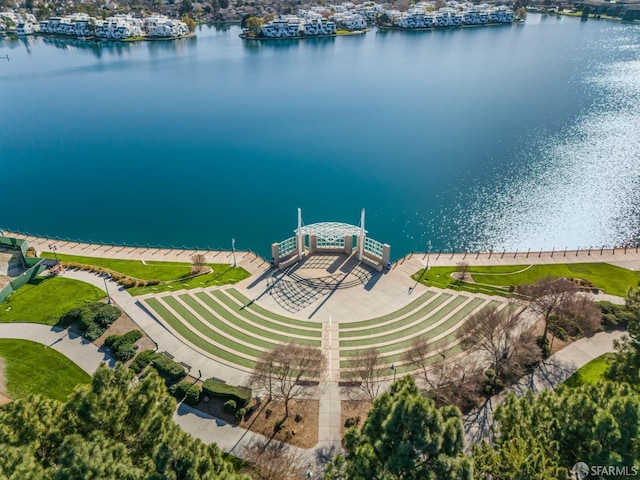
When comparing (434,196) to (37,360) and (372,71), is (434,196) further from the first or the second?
(372,71)

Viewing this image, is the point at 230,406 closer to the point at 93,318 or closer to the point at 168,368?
the point at 168,368

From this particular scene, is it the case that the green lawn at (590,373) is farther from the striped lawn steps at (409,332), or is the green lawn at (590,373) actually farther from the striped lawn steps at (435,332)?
the striped lawn steps at (409,332)

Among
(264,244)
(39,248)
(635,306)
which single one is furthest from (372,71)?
(635,306)

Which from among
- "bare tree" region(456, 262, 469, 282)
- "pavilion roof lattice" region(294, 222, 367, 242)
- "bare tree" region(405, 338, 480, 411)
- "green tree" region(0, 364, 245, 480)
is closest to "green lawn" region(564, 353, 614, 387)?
"bare tree" region(405, 338, 480, 411)

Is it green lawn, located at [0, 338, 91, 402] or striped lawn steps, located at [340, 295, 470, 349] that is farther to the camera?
striped lawn steps, located at [340, 295, 470, 349]

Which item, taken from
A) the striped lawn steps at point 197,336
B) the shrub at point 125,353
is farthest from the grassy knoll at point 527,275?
the shrub at point 125,353

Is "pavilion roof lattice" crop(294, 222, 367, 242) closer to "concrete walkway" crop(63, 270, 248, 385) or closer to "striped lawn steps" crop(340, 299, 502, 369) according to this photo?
"striped lawn steps" crop(340, 299, 502, 369)
